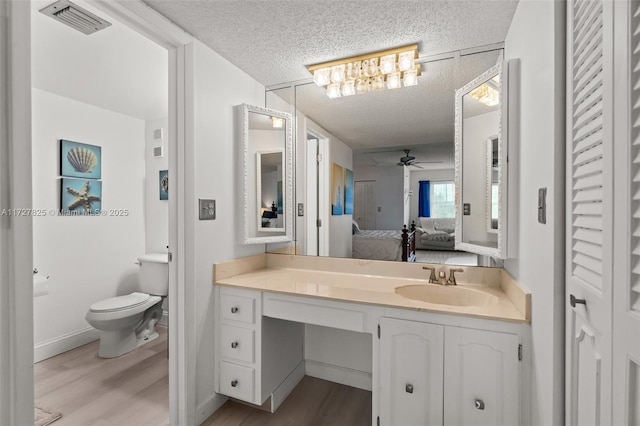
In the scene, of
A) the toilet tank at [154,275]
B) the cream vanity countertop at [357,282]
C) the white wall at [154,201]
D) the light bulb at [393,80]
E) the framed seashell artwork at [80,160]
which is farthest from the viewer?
the white wall at [154,201]

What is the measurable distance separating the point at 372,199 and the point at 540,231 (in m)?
1.05

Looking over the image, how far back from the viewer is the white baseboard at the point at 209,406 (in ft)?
5.46

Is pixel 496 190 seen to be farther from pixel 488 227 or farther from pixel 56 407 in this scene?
pixel 56 407

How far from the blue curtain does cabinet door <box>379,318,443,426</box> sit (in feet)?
2.56

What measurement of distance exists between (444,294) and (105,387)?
7.61 ft

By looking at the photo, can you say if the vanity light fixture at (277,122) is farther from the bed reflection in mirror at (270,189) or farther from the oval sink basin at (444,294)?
the oval sink basin at (444,294)

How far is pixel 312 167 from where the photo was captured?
7.34 ft

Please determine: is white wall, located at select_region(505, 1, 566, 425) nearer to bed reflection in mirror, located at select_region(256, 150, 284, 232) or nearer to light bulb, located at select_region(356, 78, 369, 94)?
light bulb, located at select_region(356, 78, 369, 94)

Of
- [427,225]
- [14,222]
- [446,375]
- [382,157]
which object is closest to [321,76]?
[382,157]

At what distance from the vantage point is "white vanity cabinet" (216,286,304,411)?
1672 mm

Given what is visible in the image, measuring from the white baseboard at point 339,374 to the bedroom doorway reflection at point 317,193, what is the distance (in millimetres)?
811

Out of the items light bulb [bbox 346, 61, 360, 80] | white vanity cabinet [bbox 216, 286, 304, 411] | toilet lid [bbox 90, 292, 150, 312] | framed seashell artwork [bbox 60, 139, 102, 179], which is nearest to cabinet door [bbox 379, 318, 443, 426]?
white vanity cabinet [bbox 216, 286, 304, 411]

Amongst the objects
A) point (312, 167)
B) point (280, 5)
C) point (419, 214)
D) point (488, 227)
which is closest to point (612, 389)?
point (488, 227)

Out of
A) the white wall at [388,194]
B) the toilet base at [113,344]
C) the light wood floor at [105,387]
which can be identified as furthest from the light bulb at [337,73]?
the toilet base at [113,344]
